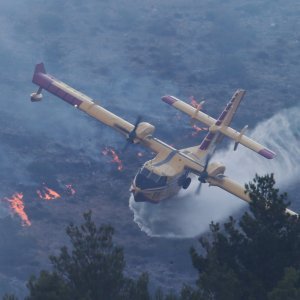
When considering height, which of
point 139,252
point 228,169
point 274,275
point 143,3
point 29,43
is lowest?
point 139,252

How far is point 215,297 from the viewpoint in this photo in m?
29.3

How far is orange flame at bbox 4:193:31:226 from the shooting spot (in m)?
54.3

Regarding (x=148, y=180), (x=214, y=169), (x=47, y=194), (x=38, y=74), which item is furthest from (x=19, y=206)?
(x=214, y=169)

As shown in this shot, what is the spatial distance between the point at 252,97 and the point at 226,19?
19.7 m

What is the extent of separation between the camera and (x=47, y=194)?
57719 mm

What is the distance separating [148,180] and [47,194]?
472 inches

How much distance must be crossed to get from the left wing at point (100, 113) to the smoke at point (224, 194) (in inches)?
229

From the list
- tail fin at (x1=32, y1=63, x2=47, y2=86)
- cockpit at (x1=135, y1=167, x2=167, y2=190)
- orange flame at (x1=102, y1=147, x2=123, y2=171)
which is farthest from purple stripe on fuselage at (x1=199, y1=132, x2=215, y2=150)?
tail fin at (x1=32, y1=63, x2=47, y2=86)

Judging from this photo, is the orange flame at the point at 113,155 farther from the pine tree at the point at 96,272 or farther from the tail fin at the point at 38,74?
the pine tree at the point at 96,272

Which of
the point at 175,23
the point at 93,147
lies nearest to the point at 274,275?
the point at 93,147

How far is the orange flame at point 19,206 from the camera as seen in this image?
178 ft

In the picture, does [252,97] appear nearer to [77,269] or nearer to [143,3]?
[143,3]

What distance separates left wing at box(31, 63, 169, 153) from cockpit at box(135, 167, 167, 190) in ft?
12.2

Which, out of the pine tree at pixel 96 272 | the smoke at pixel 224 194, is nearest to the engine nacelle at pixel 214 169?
the smoke at pixel 224 194
